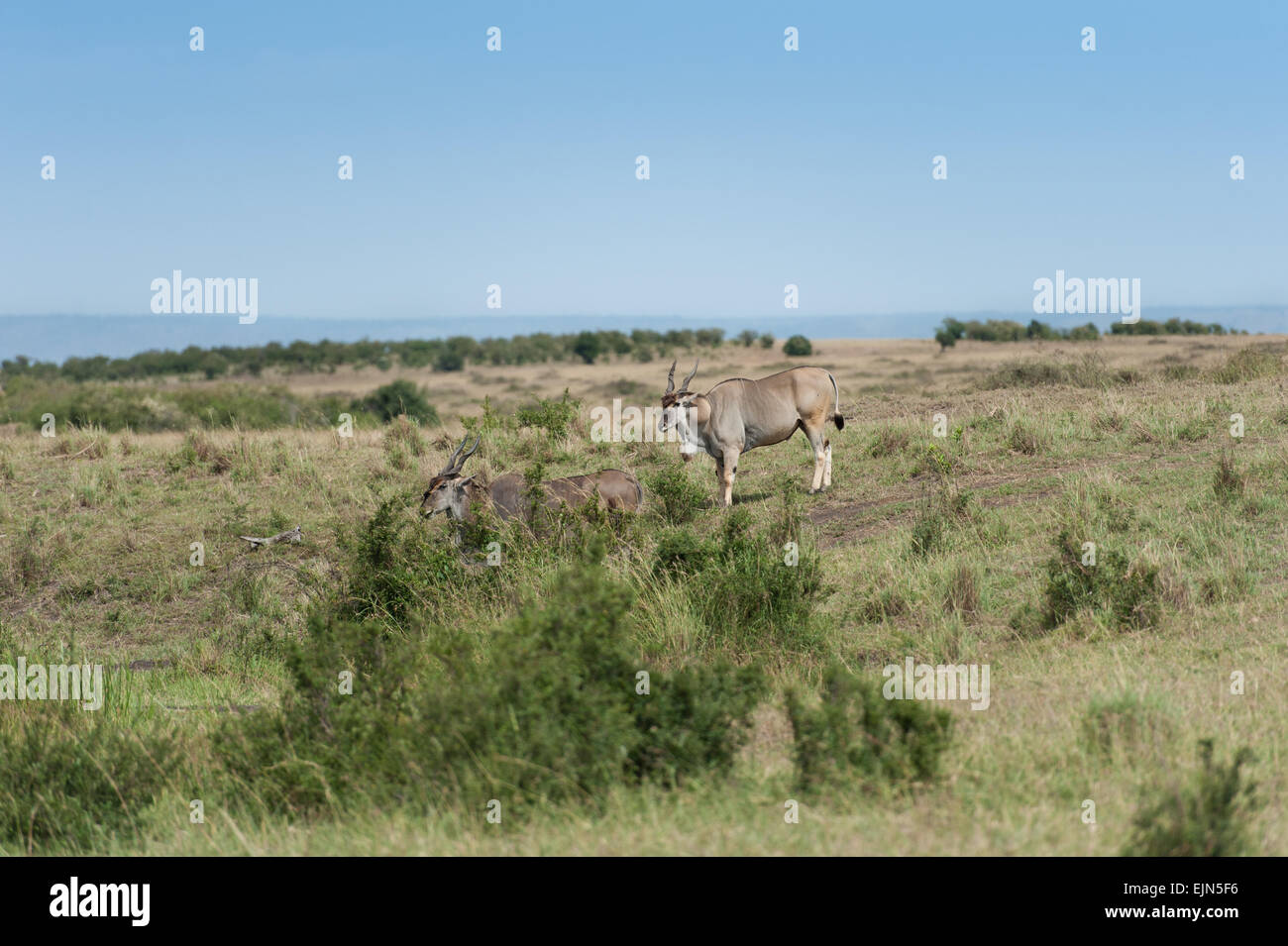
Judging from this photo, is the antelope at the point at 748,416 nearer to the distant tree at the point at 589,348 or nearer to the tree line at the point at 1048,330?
the tree line at the point at 1048,330

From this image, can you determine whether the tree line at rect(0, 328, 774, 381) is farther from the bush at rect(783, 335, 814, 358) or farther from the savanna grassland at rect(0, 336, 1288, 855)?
the savanna grassland at rect(0, 336, 1288, 855)

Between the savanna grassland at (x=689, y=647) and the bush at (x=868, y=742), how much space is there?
18 mm

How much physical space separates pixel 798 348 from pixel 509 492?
40488 millimetres

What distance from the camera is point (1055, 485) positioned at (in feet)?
37.0

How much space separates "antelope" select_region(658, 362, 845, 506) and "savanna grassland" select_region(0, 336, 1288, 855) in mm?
544

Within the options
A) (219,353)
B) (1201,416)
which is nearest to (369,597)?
(1201,416)

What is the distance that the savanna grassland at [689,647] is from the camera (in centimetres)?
471

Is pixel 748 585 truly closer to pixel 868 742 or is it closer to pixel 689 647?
pixel 689 647

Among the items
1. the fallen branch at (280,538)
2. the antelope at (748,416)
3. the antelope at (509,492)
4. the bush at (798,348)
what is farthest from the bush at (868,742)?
the bush at (798,348)

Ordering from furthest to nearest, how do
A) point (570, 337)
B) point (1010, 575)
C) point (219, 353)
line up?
point (570, 337)
point (219, 353)
point (1010, 575)

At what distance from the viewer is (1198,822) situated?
4090 mm

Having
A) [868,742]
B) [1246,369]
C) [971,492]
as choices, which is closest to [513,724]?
[868,742]
